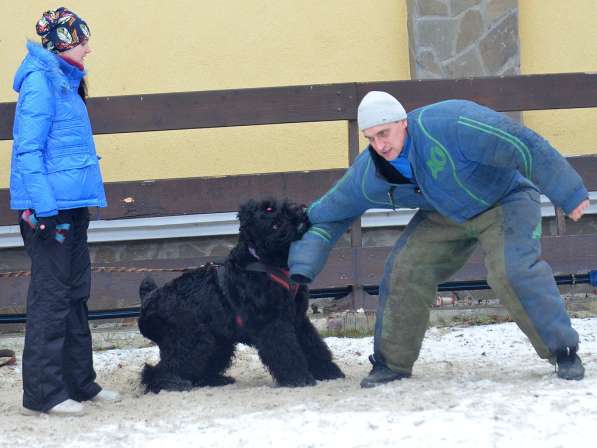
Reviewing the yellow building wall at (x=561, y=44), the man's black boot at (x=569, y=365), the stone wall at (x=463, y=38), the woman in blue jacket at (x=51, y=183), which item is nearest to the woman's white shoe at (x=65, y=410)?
the woman in blue jacket at (x=51, y=183)

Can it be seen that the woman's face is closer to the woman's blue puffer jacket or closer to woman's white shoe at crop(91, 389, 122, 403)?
the woman's blue puffer jacket

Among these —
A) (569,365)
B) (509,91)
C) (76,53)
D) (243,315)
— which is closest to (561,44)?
(509,91)

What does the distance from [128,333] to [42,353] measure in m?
2.21

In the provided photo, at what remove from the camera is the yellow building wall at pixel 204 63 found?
795cm

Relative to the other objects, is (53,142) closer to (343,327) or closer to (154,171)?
(343,327)

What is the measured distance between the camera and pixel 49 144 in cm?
473

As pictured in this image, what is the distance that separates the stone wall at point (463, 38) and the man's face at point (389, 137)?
132 inches

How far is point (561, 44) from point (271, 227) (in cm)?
404

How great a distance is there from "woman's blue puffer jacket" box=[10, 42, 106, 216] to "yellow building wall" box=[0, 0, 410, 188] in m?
3.09

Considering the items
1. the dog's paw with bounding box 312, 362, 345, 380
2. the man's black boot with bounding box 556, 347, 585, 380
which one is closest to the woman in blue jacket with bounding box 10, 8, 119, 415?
the dog's paw with bounding box 312, 362, 345, 380

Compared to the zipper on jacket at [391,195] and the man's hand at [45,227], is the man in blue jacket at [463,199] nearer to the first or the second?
the zipper on jacket at [391,195]

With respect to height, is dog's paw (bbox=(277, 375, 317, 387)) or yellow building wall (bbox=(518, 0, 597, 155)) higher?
yellow building wall (bbox=(518, 0, 597, 155))

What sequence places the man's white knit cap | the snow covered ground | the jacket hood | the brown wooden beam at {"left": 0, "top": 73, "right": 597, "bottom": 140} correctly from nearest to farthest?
the snow covered ground
the man's white knit cap
the jacket hood
the brown wooden beam at {"left": 0, "top": 73, "right": 597, "bottom": 140}

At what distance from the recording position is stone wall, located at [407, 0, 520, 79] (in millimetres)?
7879
